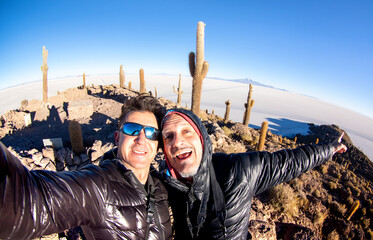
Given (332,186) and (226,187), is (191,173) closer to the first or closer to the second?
(226,187)

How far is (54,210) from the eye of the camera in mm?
962

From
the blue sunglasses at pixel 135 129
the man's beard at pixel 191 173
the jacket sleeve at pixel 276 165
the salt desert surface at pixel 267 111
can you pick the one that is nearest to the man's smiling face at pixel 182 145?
the man's beard at pixel 191 173

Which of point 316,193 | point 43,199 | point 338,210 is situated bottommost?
point 338,210

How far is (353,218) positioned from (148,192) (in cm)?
828

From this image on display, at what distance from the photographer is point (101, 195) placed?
124cm

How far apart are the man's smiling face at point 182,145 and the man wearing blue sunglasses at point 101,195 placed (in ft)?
0.55

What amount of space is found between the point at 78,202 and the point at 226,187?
4.04 ft

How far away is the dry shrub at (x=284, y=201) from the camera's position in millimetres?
4523

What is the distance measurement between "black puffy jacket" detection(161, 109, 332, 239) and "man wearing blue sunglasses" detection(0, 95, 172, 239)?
0.18 m

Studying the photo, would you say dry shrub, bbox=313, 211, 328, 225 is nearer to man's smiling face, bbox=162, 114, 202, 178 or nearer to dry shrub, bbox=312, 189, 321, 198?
dry shrub, bbox=312, 189, 321, 198

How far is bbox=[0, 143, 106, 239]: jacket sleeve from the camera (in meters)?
0.75

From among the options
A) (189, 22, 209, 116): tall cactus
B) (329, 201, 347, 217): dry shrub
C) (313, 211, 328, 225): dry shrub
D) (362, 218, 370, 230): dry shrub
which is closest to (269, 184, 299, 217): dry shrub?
Answer: (313, 211, 328, 225): dry shrub

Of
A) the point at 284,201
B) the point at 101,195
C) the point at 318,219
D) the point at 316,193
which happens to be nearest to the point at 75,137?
the point at 101,195

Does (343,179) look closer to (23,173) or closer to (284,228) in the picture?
(284,228)
